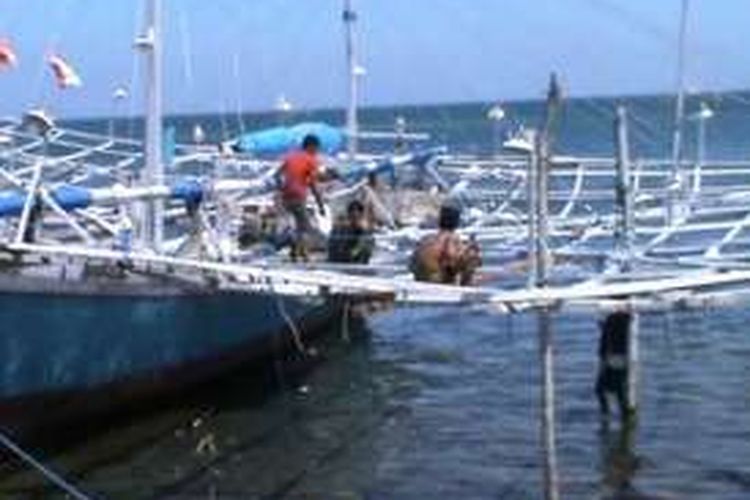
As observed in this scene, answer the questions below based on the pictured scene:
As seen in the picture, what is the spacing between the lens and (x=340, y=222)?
2542 cm

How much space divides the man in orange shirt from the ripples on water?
8.58 feet

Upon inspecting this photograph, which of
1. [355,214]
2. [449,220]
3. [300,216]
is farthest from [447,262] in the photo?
[300,216]

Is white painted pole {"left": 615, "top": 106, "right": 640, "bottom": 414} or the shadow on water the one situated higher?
white painted pole {"left": 615, "top": 106, "right": 640, "bottom": 414}

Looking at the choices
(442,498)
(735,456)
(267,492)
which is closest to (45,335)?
(267,492)

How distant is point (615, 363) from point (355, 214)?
4.28 metres

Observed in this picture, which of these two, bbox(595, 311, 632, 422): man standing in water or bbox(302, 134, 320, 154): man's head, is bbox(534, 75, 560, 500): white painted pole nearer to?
bbox(595, 311, 632, 422): man standing in water

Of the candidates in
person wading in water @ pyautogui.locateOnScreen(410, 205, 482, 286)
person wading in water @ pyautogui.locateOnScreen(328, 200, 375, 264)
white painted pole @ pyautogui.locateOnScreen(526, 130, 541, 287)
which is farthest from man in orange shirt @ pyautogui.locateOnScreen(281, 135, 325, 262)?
white painted pole @ pyautogui.locateOnScreen(526, 130, 541, 287)

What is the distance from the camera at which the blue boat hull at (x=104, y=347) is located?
21.4 m

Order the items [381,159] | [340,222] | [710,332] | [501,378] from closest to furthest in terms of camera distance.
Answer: [340,222], [501,378], [381,159], [710,332]

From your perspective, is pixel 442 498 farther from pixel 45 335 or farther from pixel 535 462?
pixel 45 335

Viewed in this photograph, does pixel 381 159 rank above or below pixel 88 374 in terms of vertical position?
above

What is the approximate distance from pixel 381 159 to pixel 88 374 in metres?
10.8

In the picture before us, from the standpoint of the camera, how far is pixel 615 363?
918 inches

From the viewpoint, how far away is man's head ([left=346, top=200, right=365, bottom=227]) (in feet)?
81.8
